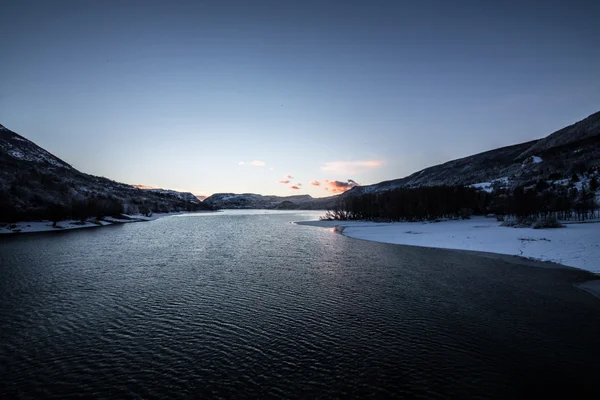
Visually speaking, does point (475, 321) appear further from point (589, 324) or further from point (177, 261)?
point (177, 261)

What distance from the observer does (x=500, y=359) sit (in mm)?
12562

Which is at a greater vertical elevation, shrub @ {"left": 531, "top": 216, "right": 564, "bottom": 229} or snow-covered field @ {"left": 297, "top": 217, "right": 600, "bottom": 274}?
shrub @ {"left": 531, "top": 216, "right": 564, "bottom": 229}

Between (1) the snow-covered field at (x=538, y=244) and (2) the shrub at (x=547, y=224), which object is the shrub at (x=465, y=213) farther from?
(1) the snow-covered field at (x=538, y=244)

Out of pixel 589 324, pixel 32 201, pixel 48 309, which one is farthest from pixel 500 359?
pixel 32 201

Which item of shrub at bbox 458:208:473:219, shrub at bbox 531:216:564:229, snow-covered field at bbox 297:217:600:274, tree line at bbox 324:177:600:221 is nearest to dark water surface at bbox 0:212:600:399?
snow-covered field at bbox 297:217:600:274

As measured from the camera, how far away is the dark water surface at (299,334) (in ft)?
35.8

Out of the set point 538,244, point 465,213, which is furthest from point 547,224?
point 465,213

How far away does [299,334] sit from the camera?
15.2 meters

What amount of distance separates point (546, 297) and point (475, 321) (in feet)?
26.0

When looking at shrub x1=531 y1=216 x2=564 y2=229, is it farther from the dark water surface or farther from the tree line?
the tree line

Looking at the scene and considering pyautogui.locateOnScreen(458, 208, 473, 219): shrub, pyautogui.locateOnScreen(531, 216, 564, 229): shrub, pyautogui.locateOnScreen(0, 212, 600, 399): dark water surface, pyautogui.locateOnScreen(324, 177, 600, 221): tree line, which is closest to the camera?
pyautogui.locateOnScreen(0, 212, 600, 399): dark water surface

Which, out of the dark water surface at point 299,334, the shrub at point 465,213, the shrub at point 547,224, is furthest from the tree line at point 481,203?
the dark water surface at point 299,334

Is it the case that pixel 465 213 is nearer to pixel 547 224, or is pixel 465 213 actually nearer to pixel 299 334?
pixel 547 224

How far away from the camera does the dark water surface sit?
1091 centimetres
